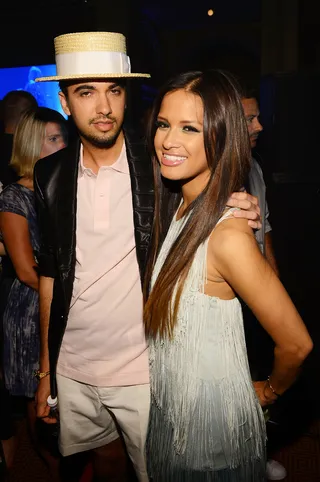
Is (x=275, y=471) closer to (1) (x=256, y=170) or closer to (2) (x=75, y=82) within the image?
(1) (x=256, y=170)

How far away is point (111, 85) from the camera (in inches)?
83.4

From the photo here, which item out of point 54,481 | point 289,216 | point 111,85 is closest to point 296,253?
point 289,216

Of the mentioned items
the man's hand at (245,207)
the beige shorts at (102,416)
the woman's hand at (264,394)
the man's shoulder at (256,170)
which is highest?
the man's shoulder at (256,170)

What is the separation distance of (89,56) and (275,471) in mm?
2381

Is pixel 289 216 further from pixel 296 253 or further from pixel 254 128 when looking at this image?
pixel 254 128

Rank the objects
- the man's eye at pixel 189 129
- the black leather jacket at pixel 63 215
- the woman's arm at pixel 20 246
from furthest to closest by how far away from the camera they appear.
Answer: the woman's arm at pixel 20 246, the black leather jacket at pixel 63 215, the man's eye at pixel 189 129

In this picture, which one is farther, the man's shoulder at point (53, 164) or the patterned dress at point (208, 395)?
the man's shoulder at point (53, 164)

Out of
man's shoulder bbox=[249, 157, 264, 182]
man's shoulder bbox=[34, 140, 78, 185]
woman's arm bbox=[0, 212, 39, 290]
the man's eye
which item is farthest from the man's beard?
man's shoulder bbox=[249, 157, 264, 182]

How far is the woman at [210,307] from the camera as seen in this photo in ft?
5.18

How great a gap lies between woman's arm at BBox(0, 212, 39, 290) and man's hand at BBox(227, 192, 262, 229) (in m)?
1.36

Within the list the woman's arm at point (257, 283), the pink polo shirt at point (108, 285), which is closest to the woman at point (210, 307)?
the woman's arm at point (257, 283)

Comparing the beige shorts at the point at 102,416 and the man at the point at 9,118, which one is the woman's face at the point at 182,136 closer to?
the beige shorts at the point at 102,416

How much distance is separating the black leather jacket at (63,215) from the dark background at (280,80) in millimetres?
1373

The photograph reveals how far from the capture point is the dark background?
16.0ft
